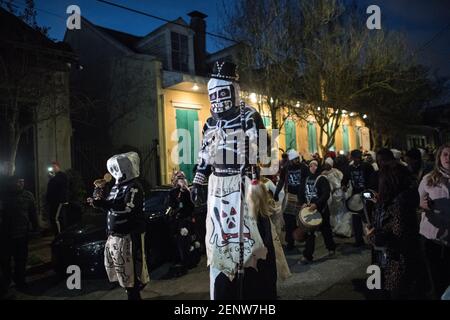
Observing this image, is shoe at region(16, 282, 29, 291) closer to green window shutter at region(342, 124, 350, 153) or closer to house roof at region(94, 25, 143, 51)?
house roof at region(94, 25, 143, 51)

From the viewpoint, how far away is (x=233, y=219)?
10.2ft

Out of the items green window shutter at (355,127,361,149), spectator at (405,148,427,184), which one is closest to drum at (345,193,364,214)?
spectator at (405,148,427,184)

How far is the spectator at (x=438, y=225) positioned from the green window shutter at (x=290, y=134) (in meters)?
14.3

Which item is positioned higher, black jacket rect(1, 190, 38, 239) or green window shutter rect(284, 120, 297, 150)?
green window shutter rect(284, 120, 297, 150)

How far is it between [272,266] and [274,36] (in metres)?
10.9

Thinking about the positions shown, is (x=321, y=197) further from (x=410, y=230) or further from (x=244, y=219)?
(x=244, y=219)

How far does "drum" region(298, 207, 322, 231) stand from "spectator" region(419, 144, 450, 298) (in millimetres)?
2249

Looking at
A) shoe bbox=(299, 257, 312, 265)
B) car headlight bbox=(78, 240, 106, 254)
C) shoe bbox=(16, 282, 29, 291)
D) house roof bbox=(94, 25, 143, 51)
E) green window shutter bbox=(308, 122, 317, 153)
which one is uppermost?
house roof bbox=(94, 25, 143, 51)

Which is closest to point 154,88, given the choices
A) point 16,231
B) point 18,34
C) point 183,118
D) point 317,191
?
point 183,118

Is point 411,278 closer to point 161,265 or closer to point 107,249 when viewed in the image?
point 107,249

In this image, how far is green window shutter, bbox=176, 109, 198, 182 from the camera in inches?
554

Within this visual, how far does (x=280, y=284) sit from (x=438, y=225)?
7.57ft

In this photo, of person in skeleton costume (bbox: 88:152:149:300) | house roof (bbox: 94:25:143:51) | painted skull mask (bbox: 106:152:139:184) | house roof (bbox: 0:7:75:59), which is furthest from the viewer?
house roof (bbox: 94:25:143:51)

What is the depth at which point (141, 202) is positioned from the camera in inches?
181
